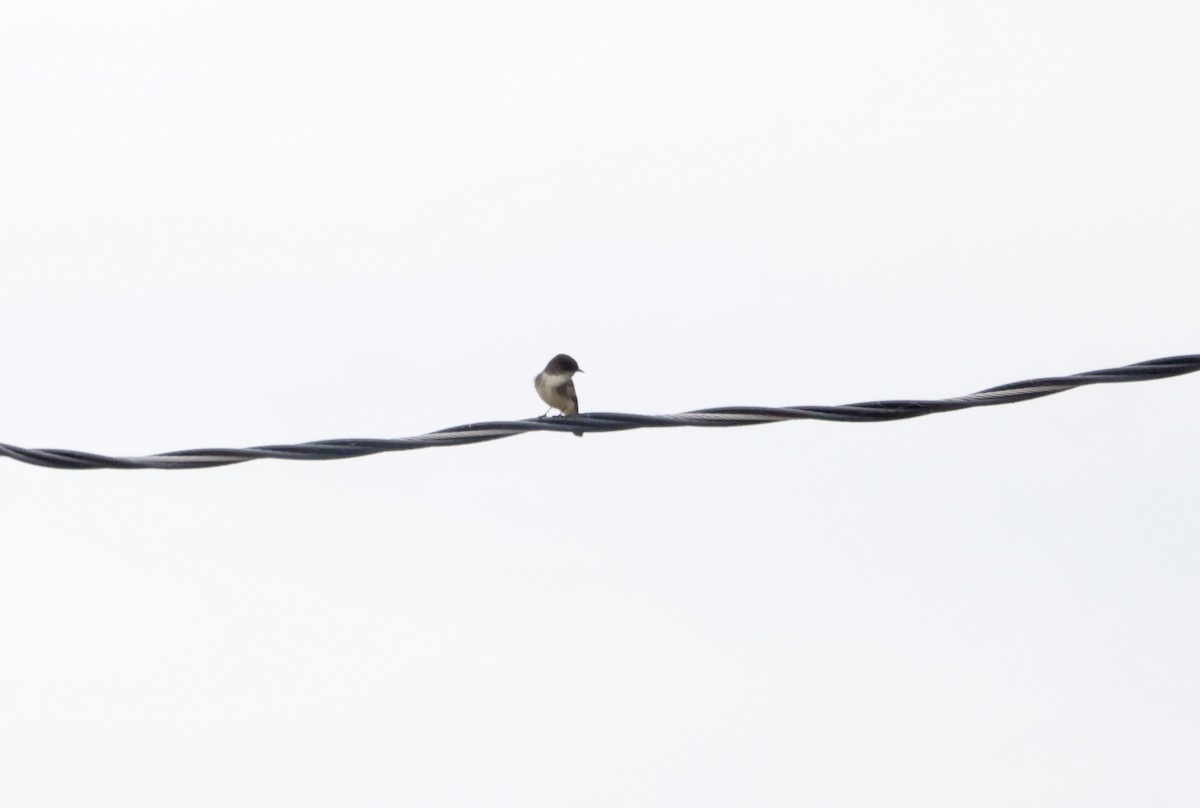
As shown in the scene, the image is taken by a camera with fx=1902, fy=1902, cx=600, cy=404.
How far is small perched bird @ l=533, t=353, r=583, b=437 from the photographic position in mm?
14078

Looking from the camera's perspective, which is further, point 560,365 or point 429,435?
point 560,365

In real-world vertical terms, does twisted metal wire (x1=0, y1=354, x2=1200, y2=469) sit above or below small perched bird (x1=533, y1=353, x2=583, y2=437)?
below

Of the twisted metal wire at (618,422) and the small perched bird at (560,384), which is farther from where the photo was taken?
the small perched bird at (560,384)

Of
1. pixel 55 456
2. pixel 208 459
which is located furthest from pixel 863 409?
pixel 55 456

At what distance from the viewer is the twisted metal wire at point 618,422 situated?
6469mm

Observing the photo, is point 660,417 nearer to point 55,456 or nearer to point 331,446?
point 331,446

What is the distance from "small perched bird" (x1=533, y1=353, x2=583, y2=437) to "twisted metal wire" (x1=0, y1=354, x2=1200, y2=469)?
292 inches

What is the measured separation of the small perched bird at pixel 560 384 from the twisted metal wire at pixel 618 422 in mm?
7418

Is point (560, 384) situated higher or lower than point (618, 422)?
higher

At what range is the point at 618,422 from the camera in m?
6.62

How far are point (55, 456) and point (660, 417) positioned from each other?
6.82ft

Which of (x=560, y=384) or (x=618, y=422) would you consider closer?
(x=618, y=422)

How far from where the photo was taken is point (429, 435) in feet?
21.6

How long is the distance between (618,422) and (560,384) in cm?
748
